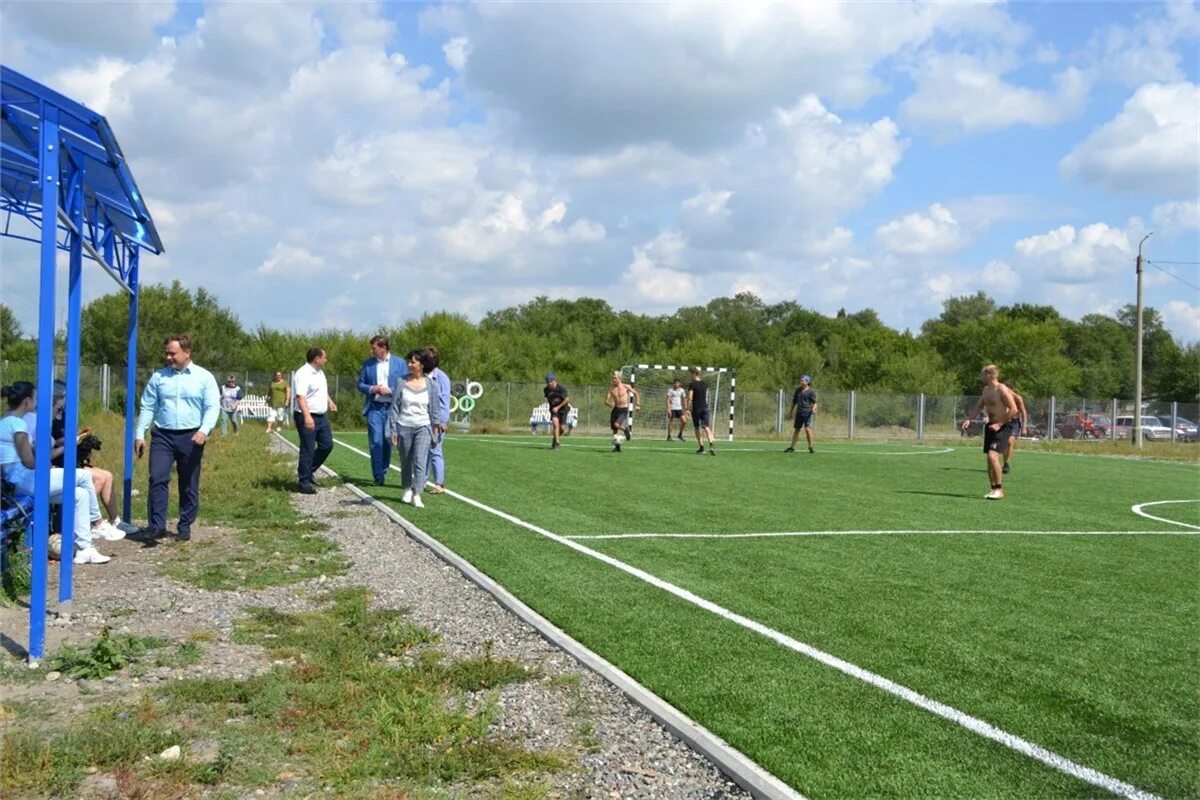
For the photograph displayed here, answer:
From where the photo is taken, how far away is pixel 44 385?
217 inches

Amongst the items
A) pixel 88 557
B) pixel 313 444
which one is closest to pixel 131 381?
pixel 88 557

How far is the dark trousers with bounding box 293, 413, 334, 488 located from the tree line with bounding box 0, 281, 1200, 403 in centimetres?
1046

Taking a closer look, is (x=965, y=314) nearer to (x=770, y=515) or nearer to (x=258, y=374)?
(x=258, y=374)

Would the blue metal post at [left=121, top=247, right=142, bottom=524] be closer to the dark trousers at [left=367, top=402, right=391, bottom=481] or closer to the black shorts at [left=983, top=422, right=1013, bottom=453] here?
the dark trousers at [left=367, top=402, right=391, bottom=481]

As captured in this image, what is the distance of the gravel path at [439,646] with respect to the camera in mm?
4082

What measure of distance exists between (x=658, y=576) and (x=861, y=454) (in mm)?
20100

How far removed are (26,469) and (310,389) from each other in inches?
214

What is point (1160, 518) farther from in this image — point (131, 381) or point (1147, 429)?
point (1147, 429)

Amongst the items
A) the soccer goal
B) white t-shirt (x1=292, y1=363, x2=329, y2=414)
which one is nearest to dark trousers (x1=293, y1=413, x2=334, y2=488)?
white t-shirt (x1=292, y1=363, x2=329, y2=414)

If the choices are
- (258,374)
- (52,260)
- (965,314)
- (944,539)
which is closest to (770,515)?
(944,539)

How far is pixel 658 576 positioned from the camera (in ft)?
26.1

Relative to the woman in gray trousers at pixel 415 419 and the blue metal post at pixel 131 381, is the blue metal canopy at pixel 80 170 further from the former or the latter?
the woman in gray trousers at pixel 415 419

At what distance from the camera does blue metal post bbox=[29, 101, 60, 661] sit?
5453mm

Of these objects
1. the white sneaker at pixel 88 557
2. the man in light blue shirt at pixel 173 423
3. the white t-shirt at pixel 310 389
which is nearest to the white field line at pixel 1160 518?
the white t-shirt at pixel 310 389
